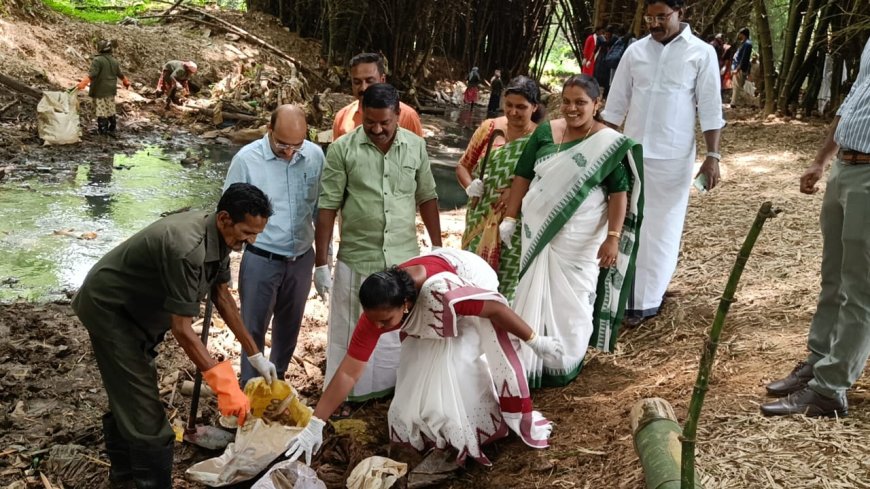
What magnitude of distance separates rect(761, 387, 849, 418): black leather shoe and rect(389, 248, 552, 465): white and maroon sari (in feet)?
2.96

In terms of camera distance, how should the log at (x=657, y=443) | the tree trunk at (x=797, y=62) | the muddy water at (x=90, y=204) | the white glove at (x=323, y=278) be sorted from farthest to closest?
the tree trunk at (x=797, y=62)
the muddy water at (x=90, y=204)
the white glove at (x=323, y=278)
the log at (x=657, y=443)

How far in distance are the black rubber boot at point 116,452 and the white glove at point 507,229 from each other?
1964mm

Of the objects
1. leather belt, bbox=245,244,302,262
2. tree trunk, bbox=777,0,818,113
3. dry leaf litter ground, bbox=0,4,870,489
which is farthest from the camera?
tree trunk, bbox=777,0,818,113

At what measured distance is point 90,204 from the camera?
24.6 ft

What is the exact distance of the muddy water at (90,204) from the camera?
5555mm

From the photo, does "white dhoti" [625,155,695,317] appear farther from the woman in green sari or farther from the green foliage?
the green foliage

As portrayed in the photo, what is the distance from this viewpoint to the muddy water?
18.2ft

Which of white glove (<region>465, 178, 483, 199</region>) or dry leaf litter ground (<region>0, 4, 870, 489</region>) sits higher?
white glove (<region>465, 178, 483, 199</region>)

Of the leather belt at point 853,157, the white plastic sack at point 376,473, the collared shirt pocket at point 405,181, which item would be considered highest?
the leather belt at point 853,157

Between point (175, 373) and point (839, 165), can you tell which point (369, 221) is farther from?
point (839, 165)

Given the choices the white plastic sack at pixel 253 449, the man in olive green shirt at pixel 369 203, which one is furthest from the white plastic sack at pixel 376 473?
the man in olive green shirt at pixel 369 203

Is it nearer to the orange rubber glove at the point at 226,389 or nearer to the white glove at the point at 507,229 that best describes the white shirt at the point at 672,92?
the white glove at the point at 507,229

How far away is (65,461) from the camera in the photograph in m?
3.15

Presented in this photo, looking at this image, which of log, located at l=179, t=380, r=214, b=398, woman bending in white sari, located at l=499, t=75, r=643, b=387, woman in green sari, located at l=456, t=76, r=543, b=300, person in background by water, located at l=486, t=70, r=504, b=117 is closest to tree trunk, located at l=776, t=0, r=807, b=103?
person in background by water, located at l=486, t=70, r=504, b=117
